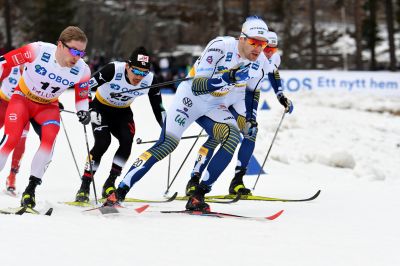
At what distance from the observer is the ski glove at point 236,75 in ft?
19.0

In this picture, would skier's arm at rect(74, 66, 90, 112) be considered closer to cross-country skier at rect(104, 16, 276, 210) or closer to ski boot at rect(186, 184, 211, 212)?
cross-country skier at rect(104, 16, 276, 210)

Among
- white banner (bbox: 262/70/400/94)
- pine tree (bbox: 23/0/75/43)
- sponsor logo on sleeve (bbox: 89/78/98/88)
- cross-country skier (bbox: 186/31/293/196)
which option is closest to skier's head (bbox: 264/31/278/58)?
cross-country skier (bbox: 186/31/293/196)

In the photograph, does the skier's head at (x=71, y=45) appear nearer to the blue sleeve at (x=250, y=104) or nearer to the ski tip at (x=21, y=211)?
the ski tip at (x=21, y=211)

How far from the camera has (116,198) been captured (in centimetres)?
591

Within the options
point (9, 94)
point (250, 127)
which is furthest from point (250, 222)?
point (9, 94)

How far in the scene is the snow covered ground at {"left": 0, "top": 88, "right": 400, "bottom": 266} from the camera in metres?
4.22

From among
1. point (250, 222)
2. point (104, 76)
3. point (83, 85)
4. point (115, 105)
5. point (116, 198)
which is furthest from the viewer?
point (115, 105)

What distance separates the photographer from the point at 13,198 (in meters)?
7.02

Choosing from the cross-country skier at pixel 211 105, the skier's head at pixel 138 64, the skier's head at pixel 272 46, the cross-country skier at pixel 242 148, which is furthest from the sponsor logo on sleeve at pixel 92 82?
the skier's head at pixel 272 46

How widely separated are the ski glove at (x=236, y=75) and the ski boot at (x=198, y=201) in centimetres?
109

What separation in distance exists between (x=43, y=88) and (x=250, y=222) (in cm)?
238

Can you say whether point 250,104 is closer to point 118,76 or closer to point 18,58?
point 118,76

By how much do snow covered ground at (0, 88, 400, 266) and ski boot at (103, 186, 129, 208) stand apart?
0.26 m

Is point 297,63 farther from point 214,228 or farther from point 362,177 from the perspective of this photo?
point 214,228
